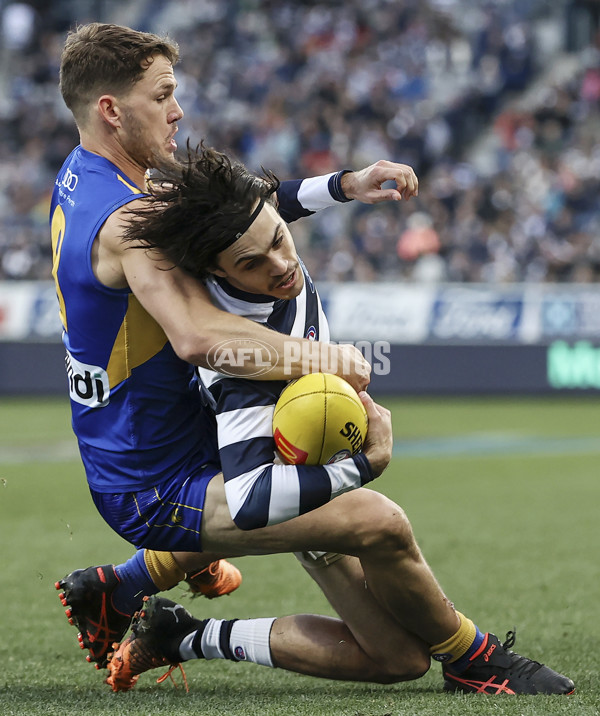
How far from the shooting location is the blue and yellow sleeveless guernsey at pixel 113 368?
3.52 metres

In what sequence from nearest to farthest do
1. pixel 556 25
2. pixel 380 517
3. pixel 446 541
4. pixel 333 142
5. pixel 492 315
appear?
pixel 380 517, pixel 446 541, pixel 492 315, pixel 333 142, pixel 556 25

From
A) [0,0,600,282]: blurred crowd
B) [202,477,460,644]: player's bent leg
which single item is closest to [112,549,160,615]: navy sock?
[202,477,460,644]: player's bent leg

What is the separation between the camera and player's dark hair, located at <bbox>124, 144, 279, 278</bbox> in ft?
11.0

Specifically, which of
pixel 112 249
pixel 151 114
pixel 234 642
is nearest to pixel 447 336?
pixel 234 642

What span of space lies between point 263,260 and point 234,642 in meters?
1.47

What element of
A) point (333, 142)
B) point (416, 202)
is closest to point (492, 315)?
point (416, 202)

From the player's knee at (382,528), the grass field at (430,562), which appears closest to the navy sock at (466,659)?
the grass field at (430,562)

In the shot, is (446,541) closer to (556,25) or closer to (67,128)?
(67,128)

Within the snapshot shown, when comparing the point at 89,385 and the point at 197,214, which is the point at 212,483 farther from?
the point at 197,214

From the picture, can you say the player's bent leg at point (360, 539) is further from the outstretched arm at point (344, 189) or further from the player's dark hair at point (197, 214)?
the outstretched arm at point (344, 189)

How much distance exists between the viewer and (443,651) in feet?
12.4

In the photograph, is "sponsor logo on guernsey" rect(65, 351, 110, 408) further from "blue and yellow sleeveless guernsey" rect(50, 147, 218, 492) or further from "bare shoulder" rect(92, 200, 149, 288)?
"bare shoulder" rect(92, 200, 149, 288)

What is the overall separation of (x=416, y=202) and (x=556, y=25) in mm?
5659

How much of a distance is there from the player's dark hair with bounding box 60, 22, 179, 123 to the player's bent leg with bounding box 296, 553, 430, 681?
1.76m
